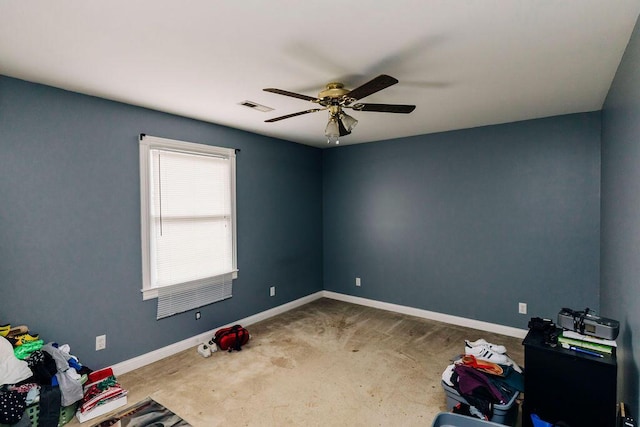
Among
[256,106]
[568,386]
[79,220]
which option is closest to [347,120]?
[256,106]

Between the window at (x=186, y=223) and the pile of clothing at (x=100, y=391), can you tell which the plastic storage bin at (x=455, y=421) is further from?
the window at (x=186, y=223)

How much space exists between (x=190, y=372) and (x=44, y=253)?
1.60m

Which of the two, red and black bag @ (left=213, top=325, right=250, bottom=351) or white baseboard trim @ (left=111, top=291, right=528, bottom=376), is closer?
white baseboard trim @ (left=111, top=291, right=528, bottom=376)

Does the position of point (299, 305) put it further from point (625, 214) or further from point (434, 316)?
point (625, 214)

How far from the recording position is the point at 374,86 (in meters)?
1.88

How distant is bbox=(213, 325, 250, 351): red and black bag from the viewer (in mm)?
3395

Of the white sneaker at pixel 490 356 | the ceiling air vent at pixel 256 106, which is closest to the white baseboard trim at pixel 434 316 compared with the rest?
the white sneaker at pixel 490 356

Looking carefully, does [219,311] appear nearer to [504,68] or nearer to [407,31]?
[407,31]

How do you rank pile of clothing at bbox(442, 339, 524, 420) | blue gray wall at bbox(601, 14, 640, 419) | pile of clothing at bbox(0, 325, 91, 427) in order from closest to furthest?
blue gray wall at bbox(601, 14, 640, 419)
pile of clothing at bbox(0, 325, 91, 427)
pile of clothing at bbox(442, 339, 524, 420)

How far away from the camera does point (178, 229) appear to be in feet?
11.1

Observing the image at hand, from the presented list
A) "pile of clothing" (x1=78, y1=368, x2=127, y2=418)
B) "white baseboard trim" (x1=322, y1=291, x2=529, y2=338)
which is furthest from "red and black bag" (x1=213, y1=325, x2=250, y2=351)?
"white baseboard trim" (x1=322, y1=291, x2=529, y2=338)

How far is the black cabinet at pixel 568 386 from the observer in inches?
70.0

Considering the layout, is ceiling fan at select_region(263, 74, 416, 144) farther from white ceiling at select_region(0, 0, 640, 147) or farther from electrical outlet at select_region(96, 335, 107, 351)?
electrical outlet at select_region(96, 335, 107, 351)

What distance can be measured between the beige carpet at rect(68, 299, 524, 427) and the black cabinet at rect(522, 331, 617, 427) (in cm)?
74
